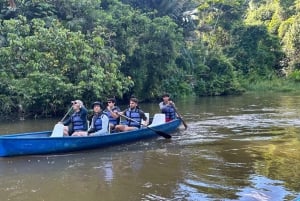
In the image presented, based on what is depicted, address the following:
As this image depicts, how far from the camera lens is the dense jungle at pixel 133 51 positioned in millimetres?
14586

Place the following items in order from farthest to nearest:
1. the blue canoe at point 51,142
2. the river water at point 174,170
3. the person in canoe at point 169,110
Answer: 1. the person in canoe at point 169,110
2. the blue canoe at point 51,142
3. the river water at point 174,170

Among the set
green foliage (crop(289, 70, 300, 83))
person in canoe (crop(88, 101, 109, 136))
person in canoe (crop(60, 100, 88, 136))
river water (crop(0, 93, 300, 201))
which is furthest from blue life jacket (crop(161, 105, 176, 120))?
green foliage (crop(289, 70, 300, 83))

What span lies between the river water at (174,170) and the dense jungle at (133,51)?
5023 millimetres

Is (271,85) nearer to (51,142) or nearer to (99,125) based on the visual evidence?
(99,125)

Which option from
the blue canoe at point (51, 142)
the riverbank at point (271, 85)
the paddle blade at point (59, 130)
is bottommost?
the blue canoe at point (51, 142)

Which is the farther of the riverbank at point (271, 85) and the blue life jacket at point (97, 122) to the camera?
the riverbank at point (271, 85)

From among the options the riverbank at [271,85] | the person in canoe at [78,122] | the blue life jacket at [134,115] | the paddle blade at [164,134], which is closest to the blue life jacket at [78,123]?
the person in canoe at [78,122]

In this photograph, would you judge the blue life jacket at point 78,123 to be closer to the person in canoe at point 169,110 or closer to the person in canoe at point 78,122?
the person in canoe at point 78,122

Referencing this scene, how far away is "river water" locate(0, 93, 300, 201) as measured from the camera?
20.6 ft

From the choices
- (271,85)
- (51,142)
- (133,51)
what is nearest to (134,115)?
(51,142)

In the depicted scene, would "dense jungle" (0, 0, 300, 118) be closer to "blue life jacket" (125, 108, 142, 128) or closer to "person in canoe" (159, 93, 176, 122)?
"person in canoe" (159, 93, 176, 122)

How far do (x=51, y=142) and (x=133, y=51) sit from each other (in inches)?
462

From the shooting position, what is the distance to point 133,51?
65.9ft

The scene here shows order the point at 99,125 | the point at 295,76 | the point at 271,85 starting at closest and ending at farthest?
the point at 99,125 → the point at 271,85 → the point at 295,76
